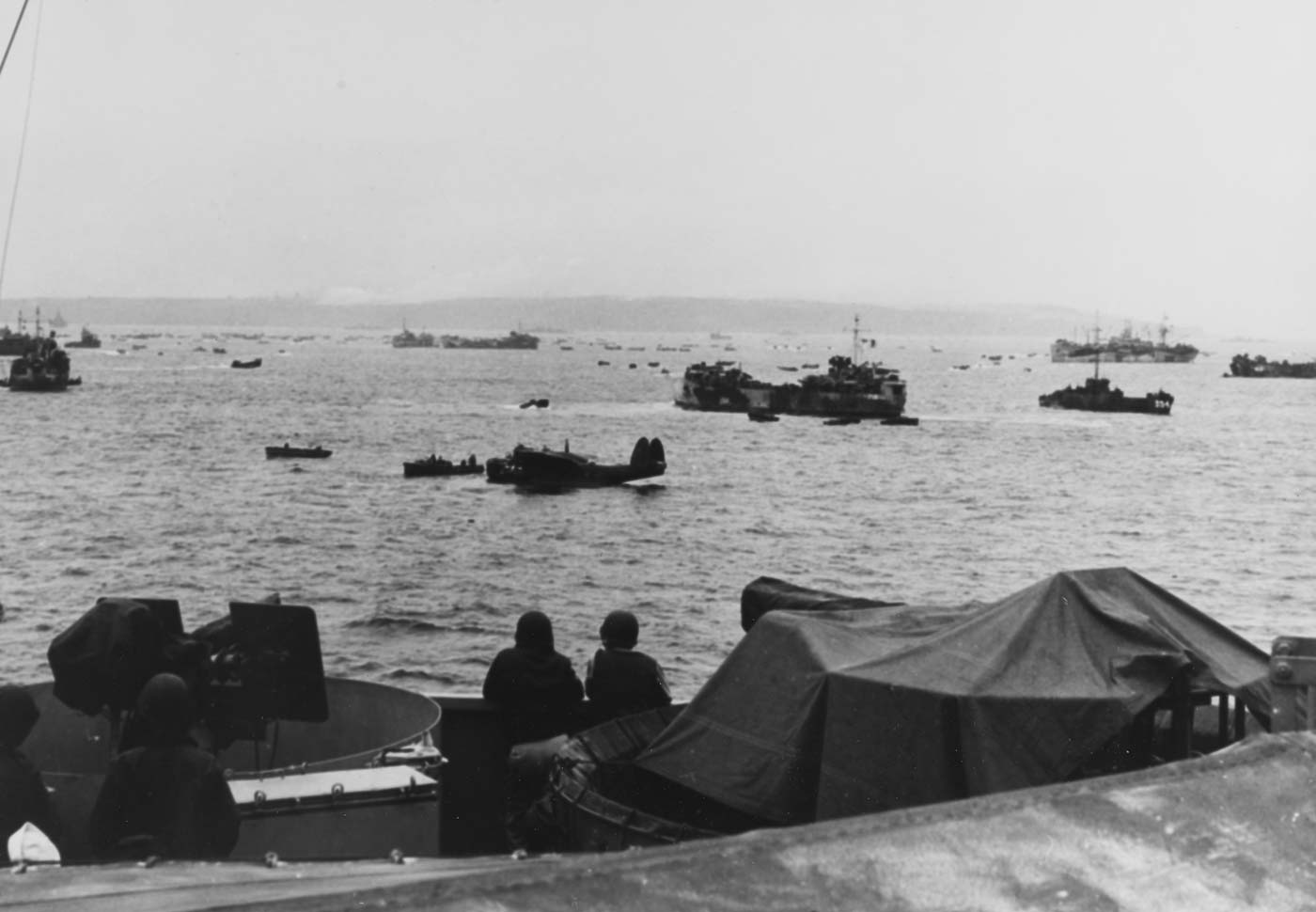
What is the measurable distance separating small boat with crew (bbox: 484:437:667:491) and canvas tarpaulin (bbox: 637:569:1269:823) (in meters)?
58.8

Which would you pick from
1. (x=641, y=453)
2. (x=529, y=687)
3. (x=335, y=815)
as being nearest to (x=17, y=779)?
(x=335, y=815)

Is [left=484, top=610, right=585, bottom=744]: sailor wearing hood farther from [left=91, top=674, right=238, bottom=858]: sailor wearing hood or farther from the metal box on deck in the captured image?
[left=91, top=674, right=238, bottom=858]: sailor wearing hood

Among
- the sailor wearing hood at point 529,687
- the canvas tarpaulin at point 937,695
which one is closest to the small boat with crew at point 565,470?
the sailor wearing hood at point 529,687

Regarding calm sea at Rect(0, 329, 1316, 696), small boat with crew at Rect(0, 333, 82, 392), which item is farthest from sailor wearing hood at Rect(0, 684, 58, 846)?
small boat with crew at Rect(0, 333, 82, 392)

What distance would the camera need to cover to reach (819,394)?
11912cm

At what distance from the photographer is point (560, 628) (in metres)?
39.1

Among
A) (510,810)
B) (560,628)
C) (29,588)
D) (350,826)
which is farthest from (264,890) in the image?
(29,588)

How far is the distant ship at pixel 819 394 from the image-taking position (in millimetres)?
117438

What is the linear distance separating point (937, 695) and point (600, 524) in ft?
173

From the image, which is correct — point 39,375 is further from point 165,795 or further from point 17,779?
point 165,795

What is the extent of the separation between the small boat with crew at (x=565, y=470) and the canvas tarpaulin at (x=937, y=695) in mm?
58817

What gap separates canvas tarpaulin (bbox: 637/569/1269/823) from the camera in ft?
25.9

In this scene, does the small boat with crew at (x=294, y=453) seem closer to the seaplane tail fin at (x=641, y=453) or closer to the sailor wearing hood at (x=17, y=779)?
the seaplane tail fin at (x=641, y=453)

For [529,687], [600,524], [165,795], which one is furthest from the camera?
[600,524]
